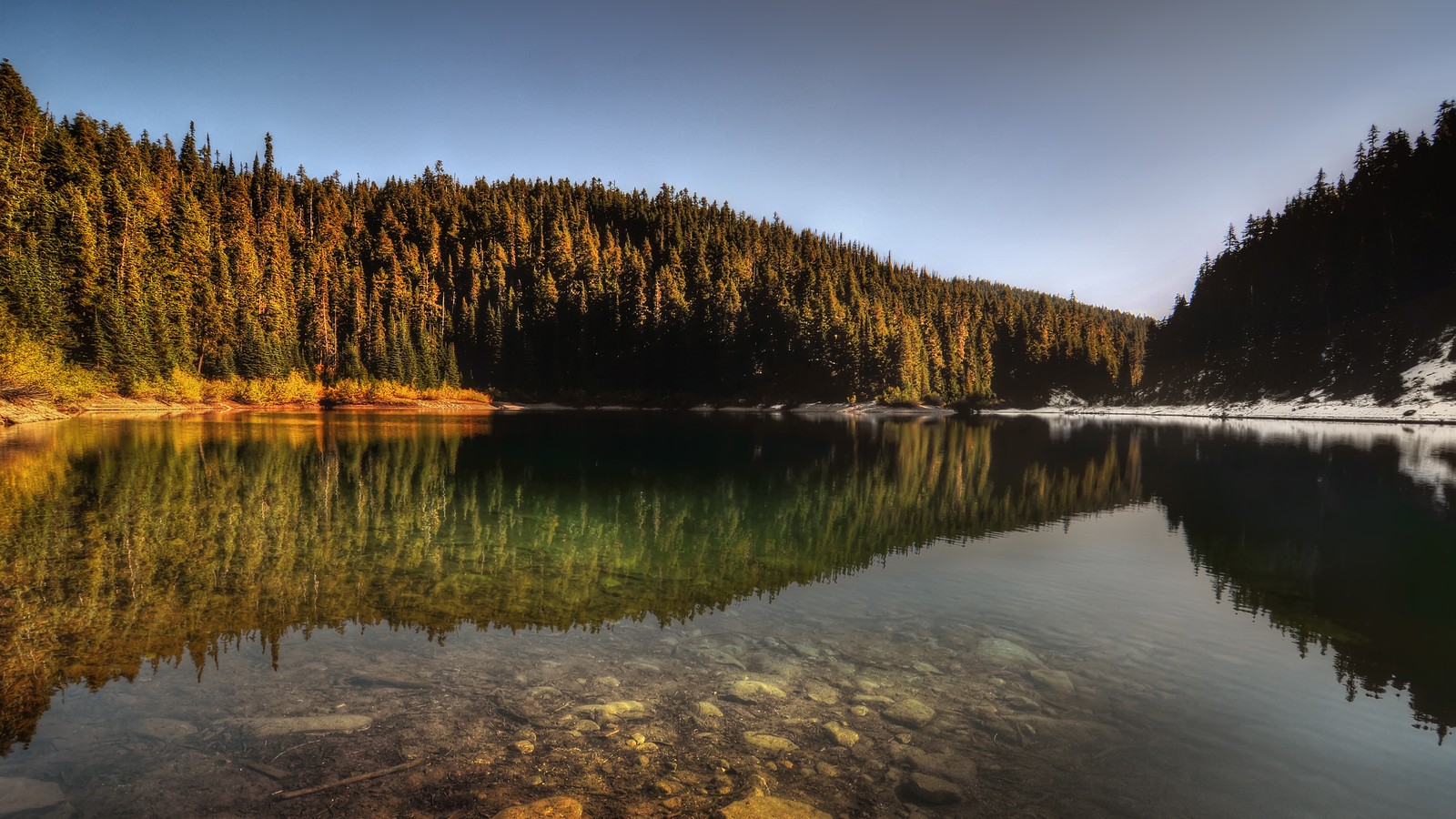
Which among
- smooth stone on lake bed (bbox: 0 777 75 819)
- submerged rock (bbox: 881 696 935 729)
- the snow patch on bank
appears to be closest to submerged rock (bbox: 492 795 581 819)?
smooth stone on lake bed (bbox: 0 777 75 819)

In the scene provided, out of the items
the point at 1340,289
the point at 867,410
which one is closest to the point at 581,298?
the point at 867,410

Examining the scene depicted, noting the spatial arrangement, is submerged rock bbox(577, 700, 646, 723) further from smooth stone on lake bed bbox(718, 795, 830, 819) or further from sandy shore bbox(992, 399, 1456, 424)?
sandy shore bbox(992, 399, 1456, 424)

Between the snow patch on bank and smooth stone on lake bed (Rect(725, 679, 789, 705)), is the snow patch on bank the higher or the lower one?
the higher one

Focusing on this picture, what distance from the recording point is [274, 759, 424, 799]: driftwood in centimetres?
621

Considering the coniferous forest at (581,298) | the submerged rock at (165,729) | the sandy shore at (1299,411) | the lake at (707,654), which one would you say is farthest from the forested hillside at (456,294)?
the submerged rock at (165,729)

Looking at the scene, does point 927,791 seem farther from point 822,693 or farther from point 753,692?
point 753,692

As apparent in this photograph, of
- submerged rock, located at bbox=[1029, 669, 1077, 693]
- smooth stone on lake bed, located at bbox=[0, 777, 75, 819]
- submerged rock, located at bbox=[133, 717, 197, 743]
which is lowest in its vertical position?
submerged rock, located at bbox=[1029, 669, 1077, 693]

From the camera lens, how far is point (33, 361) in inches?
2087

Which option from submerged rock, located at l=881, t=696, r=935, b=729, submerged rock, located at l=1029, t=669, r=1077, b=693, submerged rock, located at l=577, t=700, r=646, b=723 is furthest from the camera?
submerged rock, located at l=1029, t=669, r=1077, b=693

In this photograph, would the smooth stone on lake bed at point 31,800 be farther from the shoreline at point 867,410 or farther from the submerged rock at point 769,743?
the shoreline at point 867,410

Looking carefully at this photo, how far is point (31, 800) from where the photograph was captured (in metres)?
5.98

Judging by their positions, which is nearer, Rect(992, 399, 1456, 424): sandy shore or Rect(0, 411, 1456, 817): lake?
Rect(0, 411, 1456, 817): lake

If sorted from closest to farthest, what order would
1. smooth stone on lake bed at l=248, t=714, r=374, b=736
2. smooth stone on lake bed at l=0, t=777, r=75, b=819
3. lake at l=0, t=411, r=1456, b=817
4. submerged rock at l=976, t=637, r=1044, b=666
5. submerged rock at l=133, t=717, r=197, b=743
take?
smooth stone on lake bed at l=0, t=777, r=75, b=819 < lake at l=0, t=411, r=1456, b=817 < submerged rock at l=133, t=717, r=197, b=743 < smooth stone on lake bed at l=248, t=714, r=374, b=736 < submerged rock at l=976, t=637, r=1044, b=666

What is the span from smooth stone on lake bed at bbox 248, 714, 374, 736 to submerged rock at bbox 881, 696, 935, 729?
6278mm
